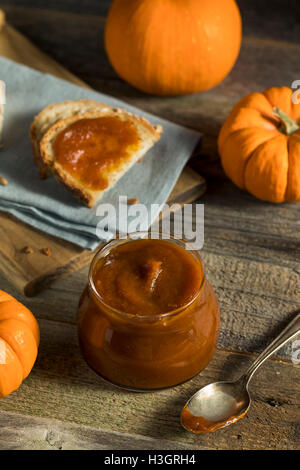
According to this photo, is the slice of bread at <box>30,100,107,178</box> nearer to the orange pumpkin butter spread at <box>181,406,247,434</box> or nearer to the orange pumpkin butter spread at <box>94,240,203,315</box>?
the orange pumpkin butter spread at <box>94,240,203,315</box>

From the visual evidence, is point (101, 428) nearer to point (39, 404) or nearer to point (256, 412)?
point (39, 404)

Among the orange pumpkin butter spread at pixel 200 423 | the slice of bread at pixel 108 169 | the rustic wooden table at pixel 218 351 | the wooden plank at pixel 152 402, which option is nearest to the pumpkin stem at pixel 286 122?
the rustic wooden table at pixel 218 351

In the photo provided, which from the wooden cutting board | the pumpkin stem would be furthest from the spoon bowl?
the pumpkin stem

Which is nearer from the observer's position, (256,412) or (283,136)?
(256,412)

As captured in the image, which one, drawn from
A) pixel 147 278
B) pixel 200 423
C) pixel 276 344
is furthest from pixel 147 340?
pixel 276 344

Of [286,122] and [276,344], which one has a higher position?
[286,122]

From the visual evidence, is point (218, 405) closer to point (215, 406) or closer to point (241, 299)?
point (215, 406)

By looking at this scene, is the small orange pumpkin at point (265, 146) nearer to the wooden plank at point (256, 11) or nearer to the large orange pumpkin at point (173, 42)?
the large orange pumpkin at point (173, 42)
